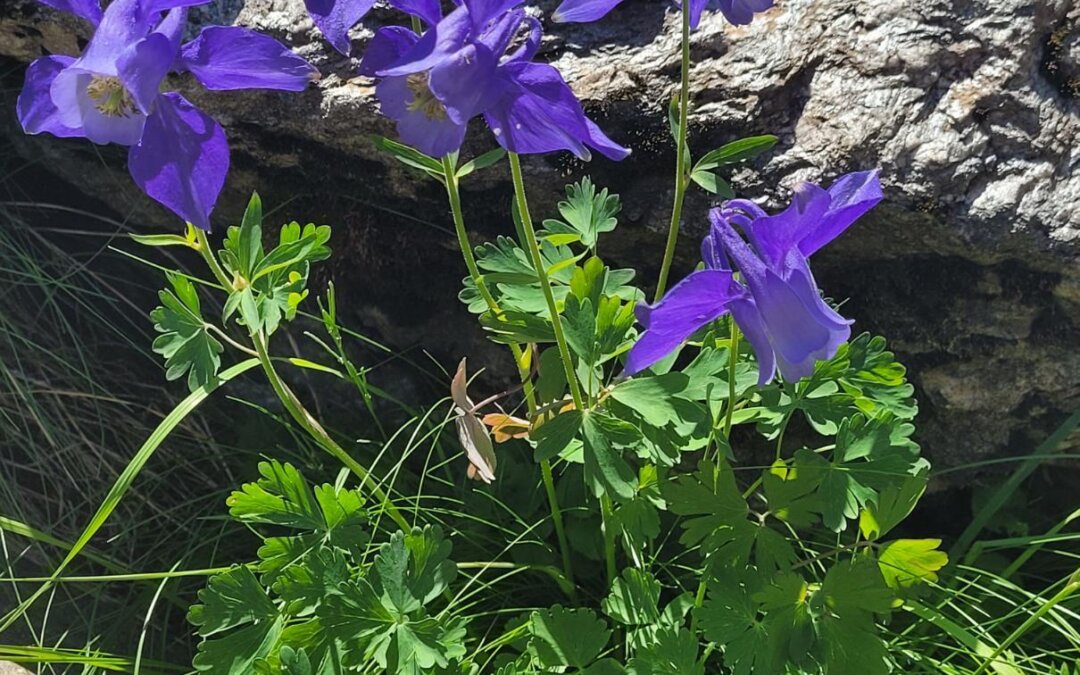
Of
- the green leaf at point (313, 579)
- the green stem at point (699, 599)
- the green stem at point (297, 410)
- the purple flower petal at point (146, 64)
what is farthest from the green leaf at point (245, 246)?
the green stem at point (699, 599)

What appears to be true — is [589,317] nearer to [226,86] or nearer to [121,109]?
[226,86]

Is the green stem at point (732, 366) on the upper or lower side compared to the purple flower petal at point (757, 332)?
lower

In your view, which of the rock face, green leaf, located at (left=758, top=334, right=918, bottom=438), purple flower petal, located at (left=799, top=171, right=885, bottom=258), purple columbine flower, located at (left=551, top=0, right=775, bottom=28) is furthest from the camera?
the rock face

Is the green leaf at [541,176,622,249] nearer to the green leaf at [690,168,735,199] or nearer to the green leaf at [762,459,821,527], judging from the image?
the green leaf at [690,168,735,199]

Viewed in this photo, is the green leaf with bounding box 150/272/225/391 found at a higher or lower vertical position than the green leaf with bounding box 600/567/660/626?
higher

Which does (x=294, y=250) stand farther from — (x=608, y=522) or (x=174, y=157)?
(x=608, y=522)

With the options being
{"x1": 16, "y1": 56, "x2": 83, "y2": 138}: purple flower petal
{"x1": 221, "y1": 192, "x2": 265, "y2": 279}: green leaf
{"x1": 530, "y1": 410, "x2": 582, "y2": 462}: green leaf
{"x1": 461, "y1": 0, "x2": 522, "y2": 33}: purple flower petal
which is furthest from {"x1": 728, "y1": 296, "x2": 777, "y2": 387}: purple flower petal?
{"x1": 16, "y1": 56, "x2": 83, "y2": 138}: purple flower petal

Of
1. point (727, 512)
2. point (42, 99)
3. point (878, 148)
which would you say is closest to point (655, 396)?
point (727, 512)

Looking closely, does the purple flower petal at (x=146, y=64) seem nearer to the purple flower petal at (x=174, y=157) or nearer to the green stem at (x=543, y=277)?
the purple flower petal at (x=174, y=157)
